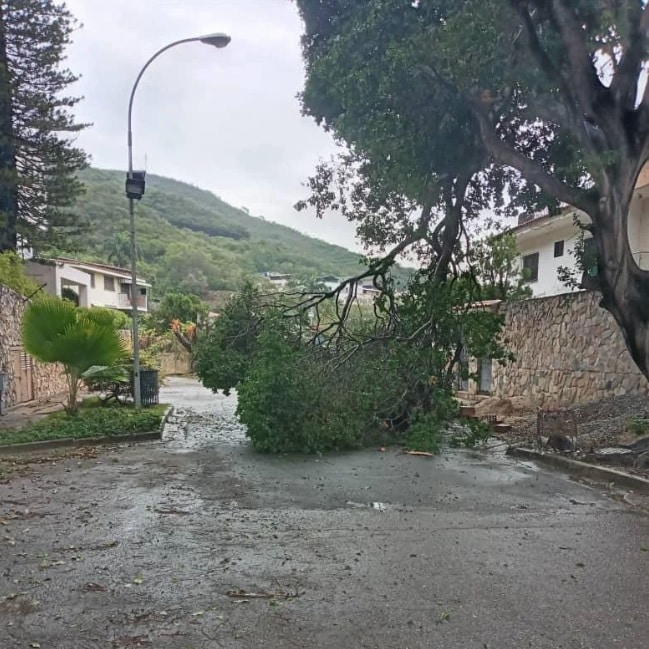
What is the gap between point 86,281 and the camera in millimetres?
36000

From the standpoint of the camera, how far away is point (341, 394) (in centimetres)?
978

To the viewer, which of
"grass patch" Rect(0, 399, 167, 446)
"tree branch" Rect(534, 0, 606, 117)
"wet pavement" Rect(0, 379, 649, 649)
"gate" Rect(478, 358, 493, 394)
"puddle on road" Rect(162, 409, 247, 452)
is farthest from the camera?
"gate" Rect(478, 358, 493, 394)

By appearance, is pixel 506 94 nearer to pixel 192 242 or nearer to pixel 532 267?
pixel 532 267

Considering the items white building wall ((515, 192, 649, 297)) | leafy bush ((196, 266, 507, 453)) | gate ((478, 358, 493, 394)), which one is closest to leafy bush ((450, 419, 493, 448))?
leafy bush ((196, 266, 507, 453))

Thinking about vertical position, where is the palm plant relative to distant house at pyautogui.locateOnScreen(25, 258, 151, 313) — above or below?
below

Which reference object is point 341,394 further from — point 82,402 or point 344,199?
point 82,402

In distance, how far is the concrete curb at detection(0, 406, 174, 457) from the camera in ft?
29.2

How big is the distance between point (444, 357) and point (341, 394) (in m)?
2.31

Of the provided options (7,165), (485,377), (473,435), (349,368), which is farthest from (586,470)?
(7,165)

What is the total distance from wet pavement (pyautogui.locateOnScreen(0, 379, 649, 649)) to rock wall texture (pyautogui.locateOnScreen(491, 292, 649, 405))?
5391mm

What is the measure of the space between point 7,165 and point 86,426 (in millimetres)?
14374

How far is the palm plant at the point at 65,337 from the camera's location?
10.6 metres

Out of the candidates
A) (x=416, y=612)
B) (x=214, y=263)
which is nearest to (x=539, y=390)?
(x=416, y=612)

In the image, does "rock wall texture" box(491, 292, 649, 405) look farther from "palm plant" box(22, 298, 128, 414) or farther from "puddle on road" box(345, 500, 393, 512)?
"palm plant" box(22, 298, 128, 414)
